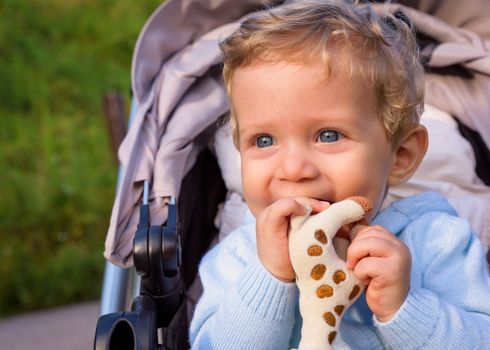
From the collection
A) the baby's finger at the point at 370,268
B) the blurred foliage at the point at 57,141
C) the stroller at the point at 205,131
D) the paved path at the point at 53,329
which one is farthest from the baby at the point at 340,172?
the blurred foliage at the point at 57,141

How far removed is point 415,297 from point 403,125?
1.10ft

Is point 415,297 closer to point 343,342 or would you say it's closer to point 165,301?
point 343,342

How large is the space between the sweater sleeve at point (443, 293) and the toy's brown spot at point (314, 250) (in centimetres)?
16

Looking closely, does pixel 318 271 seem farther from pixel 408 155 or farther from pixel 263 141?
pixel 408 155

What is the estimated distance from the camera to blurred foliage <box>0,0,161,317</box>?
13.6ft

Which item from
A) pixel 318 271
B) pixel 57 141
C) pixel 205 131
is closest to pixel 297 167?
pixel 318 271

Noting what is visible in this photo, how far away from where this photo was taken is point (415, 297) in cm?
124

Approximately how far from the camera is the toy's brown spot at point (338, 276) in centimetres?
118

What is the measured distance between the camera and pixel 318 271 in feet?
3.89

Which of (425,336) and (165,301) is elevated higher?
(425,336)

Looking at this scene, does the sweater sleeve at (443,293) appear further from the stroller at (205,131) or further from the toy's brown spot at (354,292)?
the stroller at (205,131)

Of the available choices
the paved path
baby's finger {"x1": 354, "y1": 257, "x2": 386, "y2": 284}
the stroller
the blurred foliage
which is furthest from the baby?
the blurred foliage

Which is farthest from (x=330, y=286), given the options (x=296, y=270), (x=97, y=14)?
(x=97, y=14)

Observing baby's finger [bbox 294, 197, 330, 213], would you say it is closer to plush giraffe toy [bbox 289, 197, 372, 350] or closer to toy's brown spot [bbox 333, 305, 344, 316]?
plush giraffe toy [bbox 289, 197, 372, 350]
